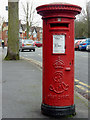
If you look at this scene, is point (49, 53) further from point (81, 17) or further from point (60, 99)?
point (81, 17)

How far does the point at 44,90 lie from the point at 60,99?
33 centimetres

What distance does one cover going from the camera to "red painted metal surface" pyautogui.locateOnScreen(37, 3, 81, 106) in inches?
164

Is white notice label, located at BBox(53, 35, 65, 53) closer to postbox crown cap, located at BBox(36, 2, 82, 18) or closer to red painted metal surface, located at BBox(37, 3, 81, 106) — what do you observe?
red painted metal surface, located at BBox(37, 3, 81, 106)

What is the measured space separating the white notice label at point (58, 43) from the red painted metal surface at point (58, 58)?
0.03m

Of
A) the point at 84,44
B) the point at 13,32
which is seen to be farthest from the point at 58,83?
the point at 84,44

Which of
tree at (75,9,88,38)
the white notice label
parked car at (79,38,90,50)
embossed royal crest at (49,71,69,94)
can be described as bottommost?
embossed royal crest at (49,71,69,94)

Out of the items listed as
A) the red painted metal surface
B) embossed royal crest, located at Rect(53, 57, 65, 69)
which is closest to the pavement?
the red painted metal surface

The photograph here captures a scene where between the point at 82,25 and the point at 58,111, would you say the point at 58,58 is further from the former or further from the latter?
the point at 82,25

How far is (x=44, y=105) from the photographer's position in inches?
173

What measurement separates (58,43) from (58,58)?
0.80 ft

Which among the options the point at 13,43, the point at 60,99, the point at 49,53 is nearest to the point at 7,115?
the point at 60,99

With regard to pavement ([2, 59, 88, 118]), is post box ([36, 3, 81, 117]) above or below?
above

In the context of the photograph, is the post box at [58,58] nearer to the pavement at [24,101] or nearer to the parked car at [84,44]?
the pavement at [24,101]

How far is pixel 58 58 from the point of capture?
13.8 ft
